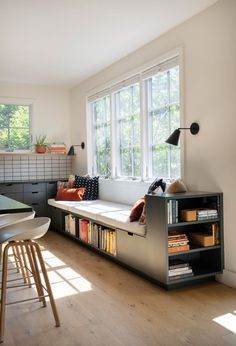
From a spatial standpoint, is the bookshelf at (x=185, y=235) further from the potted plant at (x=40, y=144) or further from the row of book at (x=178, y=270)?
the potted plant at (x=40, y=144)

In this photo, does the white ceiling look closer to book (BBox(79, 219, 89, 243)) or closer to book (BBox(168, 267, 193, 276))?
book (BBox(79, 219, 89, 243))

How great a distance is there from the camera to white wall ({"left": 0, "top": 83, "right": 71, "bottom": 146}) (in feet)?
21.3

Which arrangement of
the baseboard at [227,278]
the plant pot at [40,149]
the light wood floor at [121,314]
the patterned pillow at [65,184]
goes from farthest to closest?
the plant pot at [40,149], the patterned pillow at [65,184], the baseboard at [227,278], the light wood floor at [121,314]

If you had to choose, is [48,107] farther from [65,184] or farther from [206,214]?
[206,214]

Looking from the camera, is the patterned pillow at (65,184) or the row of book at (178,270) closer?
the row of book at (178,270)

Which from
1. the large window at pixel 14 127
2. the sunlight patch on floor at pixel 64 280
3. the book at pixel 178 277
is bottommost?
the sunlight patch on floor at pixel 64 280

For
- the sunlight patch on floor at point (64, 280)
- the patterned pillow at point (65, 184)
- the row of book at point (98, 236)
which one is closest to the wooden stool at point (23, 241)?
the sunlight patch on floor at point (64, 280)

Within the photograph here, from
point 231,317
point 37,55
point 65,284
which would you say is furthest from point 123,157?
point 231,317

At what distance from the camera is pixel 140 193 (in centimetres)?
466

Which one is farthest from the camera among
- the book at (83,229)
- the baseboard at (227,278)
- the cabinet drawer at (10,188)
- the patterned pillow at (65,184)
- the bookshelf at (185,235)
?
the patterned pillow at (65,184)

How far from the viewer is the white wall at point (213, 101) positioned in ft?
10.6

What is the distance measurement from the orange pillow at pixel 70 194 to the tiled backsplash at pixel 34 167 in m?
1.02

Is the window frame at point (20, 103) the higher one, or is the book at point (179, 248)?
the window frame at point (20, 103)

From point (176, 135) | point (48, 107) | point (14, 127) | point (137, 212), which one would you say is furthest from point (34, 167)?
point (176, 135)
